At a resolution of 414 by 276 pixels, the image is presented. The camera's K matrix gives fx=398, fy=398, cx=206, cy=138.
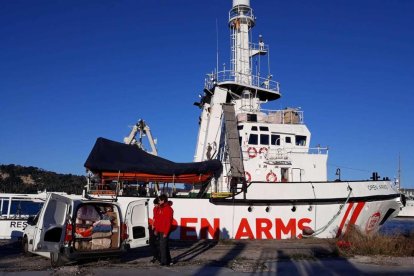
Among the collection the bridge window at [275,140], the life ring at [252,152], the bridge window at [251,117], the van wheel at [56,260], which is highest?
the bridge window at [251,117]

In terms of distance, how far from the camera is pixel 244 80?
797 inches

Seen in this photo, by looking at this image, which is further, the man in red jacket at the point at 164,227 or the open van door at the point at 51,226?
the man in red jacket at the point at 164,227

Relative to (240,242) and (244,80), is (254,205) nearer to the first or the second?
(240,242)

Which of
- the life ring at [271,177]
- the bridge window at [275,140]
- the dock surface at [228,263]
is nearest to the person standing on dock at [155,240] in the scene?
the dock surface at [228,263]

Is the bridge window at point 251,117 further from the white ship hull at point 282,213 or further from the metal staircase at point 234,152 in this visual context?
the white ship hull at point 282,213

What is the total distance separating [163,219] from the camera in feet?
28.2

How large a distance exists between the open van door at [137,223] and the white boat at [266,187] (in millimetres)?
4625

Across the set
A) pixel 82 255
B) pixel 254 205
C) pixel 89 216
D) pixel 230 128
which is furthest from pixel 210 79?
pixel 82 255

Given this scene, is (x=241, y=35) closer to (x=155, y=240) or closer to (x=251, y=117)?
(x=251, y=117)

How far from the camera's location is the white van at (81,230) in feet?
25.5

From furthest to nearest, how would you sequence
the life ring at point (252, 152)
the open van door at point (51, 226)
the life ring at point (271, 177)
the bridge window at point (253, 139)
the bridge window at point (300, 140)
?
1. the bridge window at point (300, 140)
2. the bridge window at point (253, 139)
3. the life ring at point (252, 152)
4. the life ring at point (271, 177)
5. the open van door at point (51, 226)

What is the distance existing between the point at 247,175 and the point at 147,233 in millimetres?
7420

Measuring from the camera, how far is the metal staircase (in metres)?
14.4

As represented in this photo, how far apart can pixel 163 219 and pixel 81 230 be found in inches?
67.6
